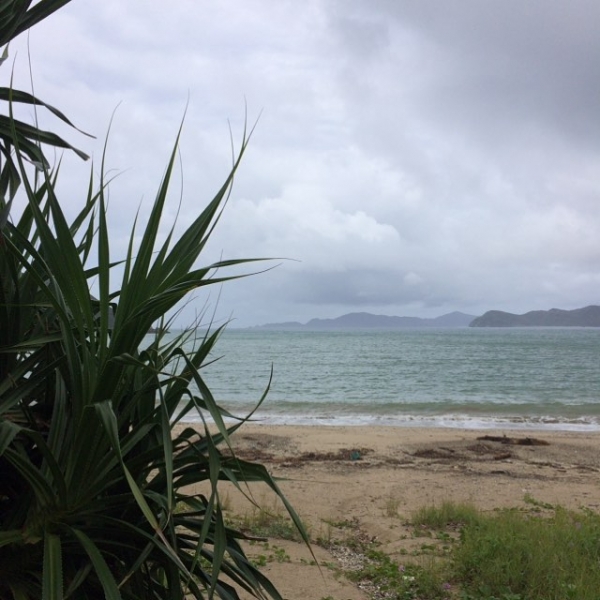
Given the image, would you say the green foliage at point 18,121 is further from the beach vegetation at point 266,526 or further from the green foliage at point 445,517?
the green foliage at point 445,517

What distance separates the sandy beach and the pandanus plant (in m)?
1.04

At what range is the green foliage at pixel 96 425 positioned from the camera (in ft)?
6.07

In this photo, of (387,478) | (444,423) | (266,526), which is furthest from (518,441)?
(266,526)

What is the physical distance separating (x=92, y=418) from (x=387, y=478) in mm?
7107

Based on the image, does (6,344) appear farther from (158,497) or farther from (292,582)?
(292,582)

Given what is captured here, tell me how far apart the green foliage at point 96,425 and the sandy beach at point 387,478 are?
1031 mm

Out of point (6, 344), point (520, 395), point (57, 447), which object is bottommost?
point (520, 395)

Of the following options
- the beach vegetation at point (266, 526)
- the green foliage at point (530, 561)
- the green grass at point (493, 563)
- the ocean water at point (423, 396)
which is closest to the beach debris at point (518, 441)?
the ocean water at point (423, 396)

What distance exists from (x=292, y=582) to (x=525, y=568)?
1.58 m

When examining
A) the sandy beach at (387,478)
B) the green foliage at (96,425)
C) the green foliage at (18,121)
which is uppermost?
the green foliage at (18,121)

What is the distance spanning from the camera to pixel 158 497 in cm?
199

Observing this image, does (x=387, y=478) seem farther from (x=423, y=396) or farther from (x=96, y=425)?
(x=423, y=396)

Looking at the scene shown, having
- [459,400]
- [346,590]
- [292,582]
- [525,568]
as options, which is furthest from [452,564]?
[459,400]

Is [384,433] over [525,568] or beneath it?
beneath
